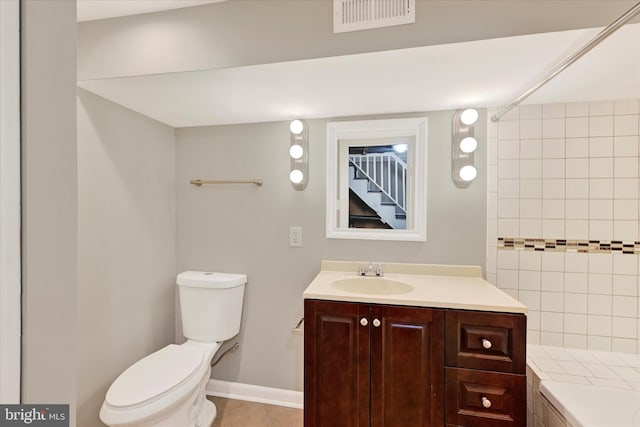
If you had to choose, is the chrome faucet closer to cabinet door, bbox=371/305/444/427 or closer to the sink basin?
the sink basin

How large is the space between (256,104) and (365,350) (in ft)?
4.85

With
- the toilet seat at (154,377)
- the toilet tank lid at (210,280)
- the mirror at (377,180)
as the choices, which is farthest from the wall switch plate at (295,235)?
the toilet seat at (154,377)

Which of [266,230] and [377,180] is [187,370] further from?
[377,180]

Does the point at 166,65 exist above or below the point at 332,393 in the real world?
above

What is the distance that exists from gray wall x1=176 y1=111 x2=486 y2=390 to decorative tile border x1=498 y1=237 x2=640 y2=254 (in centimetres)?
37

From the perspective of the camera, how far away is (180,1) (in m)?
1.28

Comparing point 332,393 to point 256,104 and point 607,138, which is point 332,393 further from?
point 607,138

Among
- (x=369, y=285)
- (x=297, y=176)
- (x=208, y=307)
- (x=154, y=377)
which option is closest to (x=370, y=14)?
(x=297, y=176)

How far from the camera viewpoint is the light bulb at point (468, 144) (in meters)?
1.71

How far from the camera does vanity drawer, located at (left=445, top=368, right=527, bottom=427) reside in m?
1.27

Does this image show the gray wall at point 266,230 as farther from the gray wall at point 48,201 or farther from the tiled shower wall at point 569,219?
the gray wall at point 48,201

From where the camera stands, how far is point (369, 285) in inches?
69.7

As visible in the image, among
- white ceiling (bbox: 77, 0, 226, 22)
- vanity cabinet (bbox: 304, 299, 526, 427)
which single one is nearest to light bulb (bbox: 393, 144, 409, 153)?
vanity cabinet (bbox: 304, 299, 526, 427)
